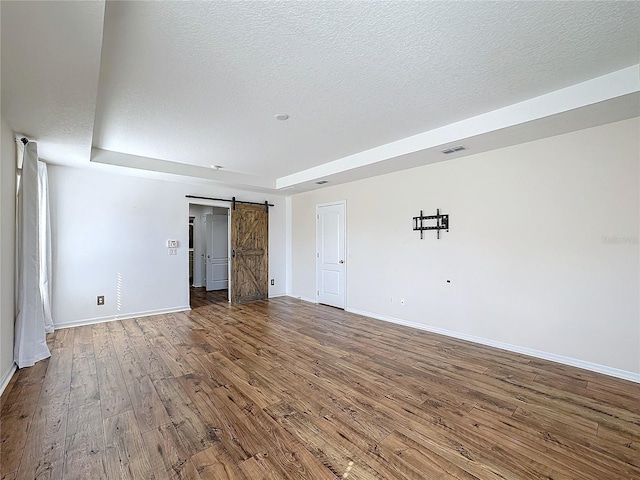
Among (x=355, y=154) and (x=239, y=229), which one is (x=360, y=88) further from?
(x=239, y=229)

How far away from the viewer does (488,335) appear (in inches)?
147

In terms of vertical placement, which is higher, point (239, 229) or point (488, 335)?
point (239, 229)

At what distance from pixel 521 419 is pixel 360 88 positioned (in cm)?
299

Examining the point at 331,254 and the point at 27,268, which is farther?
the point at 331,254

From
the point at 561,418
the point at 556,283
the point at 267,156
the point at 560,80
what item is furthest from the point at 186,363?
the point at 560,80

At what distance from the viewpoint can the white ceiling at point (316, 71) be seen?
172cm

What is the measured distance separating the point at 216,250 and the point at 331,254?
3.72m

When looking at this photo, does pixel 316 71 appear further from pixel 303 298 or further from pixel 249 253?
pixel 303 298

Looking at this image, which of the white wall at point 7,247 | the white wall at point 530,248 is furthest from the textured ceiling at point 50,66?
the white wall at point 530,248

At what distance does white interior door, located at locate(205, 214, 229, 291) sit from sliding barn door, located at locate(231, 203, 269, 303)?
172cm

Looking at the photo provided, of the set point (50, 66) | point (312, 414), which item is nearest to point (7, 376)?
point (50, 66)

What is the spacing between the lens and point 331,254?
6.08 m

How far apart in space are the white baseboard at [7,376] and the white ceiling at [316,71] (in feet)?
7.79

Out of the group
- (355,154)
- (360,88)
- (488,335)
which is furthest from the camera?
(355,154)
